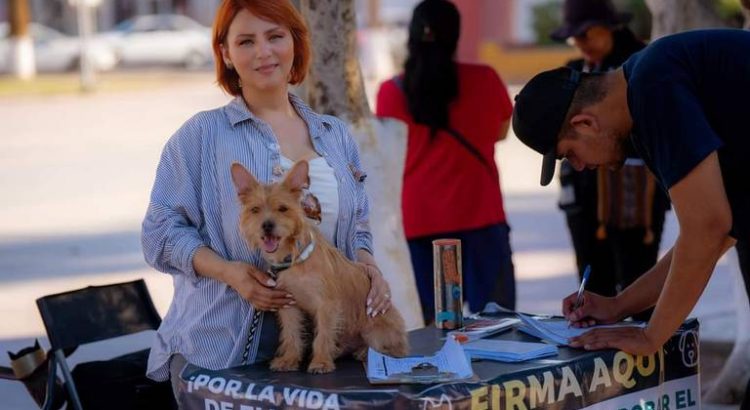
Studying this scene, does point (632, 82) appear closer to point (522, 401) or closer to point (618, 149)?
point (618, 149)

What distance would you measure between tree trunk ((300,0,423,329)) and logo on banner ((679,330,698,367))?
6.91 feet

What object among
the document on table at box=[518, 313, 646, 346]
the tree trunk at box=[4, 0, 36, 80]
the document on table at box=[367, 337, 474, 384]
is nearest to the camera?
the document on table at box=[367, 337, 474, 384]

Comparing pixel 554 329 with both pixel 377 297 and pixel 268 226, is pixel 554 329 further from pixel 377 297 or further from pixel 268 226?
pixel 268 226

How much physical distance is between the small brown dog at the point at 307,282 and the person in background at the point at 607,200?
3371 mm

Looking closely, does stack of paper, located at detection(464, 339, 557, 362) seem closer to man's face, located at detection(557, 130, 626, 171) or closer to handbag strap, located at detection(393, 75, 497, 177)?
man's face, located at detection(557, 130, 626, 171)

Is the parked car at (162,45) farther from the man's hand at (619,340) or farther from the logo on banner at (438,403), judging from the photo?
the logo on banner at (438,403)

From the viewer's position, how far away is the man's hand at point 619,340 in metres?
3.49

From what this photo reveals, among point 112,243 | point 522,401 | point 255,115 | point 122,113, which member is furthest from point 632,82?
point 122,113

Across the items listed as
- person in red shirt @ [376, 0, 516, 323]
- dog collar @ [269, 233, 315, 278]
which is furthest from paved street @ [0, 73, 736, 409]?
dog collar @ [269, 233, 315, 278]

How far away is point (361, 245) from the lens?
3.77m

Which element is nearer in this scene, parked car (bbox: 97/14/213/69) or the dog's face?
the dog's face

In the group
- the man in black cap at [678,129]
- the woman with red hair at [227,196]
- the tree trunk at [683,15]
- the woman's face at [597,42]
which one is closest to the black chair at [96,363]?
the woman with red hair at [227,196]

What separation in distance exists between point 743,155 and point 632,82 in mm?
350

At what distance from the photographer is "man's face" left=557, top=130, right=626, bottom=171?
3.28 meters
